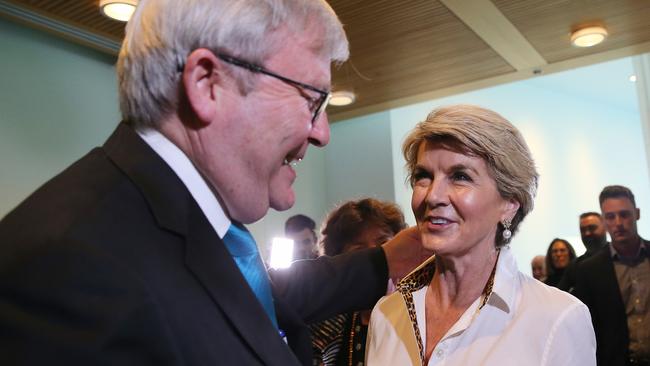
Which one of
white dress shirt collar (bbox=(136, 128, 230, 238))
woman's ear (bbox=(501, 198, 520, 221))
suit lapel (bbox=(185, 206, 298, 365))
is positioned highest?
white dress shirt collar (bbox=(136, 128, 230, 238))

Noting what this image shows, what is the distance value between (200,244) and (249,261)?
0.25 meters

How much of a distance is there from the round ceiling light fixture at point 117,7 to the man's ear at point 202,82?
309 cm

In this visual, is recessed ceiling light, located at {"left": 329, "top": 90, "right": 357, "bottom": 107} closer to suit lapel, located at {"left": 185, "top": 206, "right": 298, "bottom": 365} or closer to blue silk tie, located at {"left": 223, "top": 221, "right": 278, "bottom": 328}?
blue silk tie, located at {"left": 223, "top": 221, "right": 278, "bottom": 328}

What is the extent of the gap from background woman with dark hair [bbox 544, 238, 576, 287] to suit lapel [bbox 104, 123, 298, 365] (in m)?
5.37

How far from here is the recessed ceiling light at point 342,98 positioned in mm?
5520

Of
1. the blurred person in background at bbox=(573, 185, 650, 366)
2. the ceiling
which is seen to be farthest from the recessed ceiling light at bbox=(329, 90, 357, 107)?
the blurred person in background at bbox=(573, 185, 650, 366)

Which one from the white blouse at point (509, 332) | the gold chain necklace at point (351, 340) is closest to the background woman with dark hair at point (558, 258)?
the gold chain necklace at point (351, 340)

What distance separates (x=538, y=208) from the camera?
8.44 metres

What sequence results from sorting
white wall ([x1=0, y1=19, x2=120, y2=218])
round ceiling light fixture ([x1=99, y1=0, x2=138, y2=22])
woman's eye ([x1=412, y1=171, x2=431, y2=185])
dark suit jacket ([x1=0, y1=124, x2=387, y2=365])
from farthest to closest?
white wall ([x1=0, y1=19, x2=120, y2=218])
round ceiling light fixture ([x1=99, y1=0, x2=138, y2=22])
woman's eye ([x1=412, y1=171, x2=431, y2=185])
dark suit jacket ([x1=0, y1=124, x2=387, y2=365])

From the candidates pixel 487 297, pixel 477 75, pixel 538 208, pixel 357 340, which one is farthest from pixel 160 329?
pixel 538 208

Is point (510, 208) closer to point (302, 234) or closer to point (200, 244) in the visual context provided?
point (200, 244)

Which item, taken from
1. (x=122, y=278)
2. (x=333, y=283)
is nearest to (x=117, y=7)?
(x=333, y=283)

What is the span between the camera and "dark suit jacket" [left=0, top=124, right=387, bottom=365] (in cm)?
63

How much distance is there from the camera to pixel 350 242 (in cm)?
234
